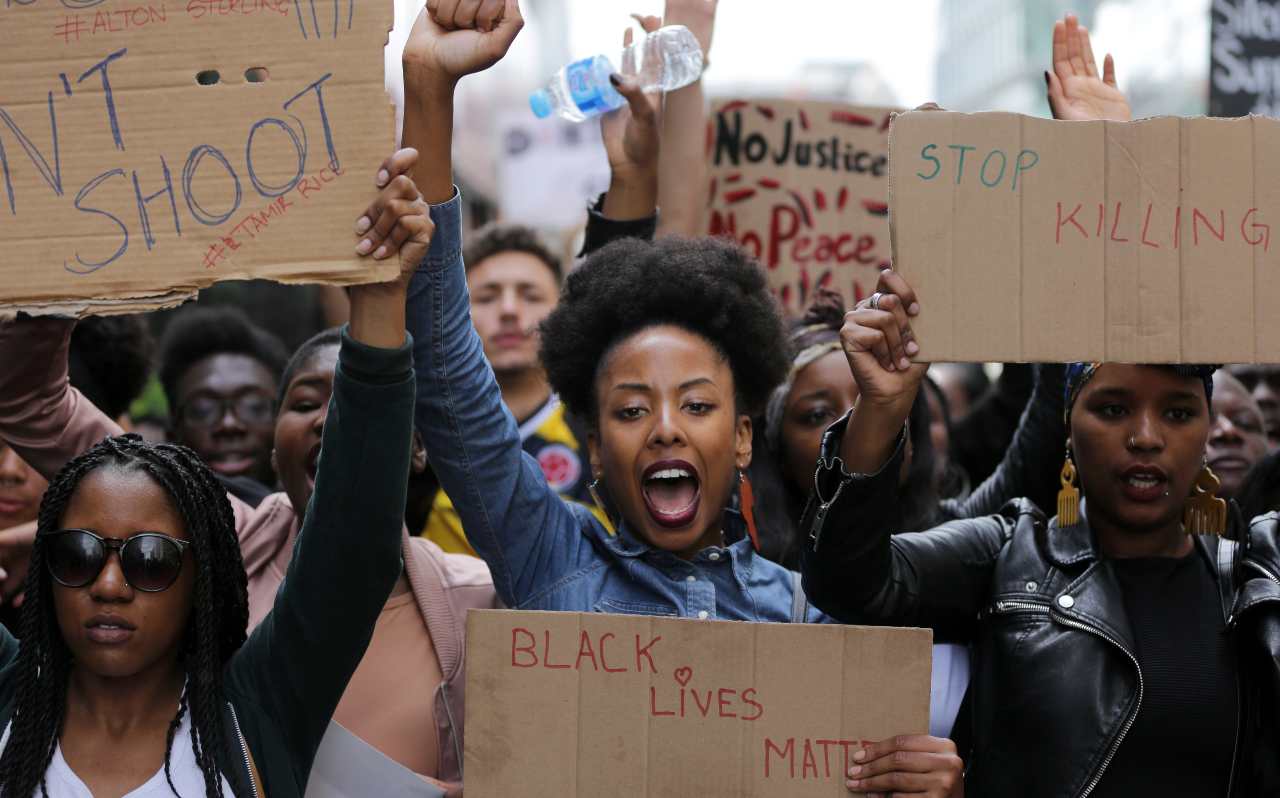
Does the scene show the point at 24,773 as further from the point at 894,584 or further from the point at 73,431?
the point at 894,584

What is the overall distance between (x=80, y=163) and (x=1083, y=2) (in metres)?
53.8

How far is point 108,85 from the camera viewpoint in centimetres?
257

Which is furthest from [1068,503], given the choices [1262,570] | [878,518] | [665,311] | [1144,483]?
[665,311]

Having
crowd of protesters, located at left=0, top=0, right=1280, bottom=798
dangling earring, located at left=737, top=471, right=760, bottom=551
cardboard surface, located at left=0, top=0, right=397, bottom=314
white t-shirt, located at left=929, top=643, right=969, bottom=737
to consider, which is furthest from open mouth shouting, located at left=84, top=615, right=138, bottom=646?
white t-shirt, located at left=929, top=643, right=969, bottom=737

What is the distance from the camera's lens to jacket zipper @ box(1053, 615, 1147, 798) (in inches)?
106

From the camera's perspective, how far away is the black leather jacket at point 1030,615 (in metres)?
2.70

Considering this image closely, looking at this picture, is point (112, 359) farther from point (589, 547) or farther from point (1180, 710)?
point (1180, 710)

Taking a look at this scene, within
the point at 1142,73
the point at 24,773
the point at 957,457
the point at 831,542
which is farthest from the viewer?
the point at 1142,73

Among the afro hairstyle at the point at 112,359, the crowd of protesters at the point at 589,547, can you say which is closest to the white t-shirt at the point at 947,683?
the crowd of protesters at the point at 589,547

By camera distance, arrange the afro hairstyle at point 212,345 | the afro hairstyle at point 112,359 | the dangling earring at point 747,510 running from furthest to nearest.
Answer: the afro hairstyle at point 212,345
the afro hairstyle at point 112,359
the dangling earring at point 747,510

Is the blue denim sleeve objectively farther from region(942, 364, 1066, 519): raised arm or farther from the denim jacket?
region(942, 364, 1066, 519): raised arm

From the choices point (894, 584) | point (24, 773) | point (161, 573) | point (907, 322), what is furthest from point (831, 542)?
point (24, 773)

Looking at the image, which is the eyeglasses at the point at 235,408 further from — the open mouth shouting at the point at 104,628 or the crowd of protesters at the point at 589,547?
the open mouth shouting at the point at 104,628

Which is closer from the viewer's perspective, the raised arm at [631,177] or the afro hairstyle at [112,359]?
the raised arm at [631,177]
